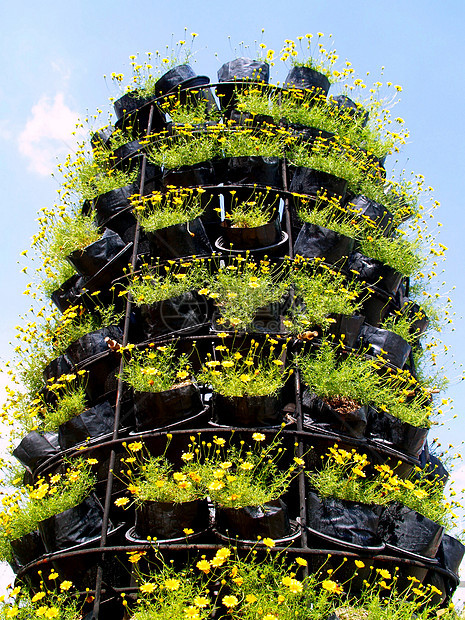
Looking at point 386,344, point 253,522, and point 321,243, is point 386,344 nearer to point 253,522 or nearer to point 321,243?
point 321,243

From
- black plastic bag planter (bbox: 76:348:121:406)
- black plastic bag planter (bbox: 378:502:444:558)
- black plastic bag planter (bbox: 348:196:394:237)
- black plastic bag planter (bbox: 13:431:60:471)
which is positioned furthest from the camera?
black plastic bag planter (bbox: 348:196:394:237)

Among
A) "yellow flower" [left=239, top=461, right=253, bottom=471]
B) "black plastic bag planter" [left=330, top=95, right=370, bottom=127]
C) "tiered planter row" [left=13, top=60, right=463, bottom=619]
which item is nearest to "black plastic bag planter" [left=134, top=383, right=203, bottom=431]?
"tiered planter row" [left=13, top=60, right=463, bottom=619]

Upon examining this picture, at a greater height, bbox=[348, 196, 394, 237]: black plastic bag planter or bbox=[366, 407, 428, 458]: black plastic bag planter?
bbox=[348, 196, 394, 237]: black plastic bag planter

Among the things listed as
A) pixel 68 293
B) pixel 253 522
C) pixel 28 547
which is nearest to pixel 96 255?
pixel 68 293

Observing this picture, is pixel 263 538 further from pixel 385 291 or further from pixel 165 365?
pixel 385 291

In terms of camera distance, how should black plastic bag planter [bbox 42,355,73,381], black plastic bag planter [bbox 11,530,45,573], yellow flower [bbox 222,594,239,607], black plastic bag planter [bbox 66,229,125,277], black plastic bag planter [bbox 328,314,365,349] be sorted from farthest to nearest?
black plastic bag planter [bbox 66,229,125,277]
black plastic bag planter [bbox 42,355,73,381]
black plastic bag planter [bbox 328,314,365,349]
black plastic bag planter [bbox 11,530,45,573]
yellow flower [bbox 222,594,239,607]

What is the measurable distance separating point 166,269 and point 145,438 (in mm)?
1472

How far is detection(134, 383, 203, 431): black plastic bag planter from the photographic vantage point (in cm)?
417

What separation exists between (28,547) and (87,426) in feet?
3.48

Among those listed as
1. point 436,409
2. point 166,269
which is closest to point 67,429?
point 166,269

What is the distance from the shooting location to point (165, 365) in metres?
4.44

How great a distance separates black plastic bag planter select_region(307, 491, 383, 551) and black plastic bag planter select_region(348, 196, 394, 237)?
3148mm

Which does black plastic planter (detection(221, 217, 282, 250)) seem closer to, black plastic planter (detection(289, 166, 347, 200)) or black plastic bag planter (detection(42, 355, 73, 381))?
black plastic planter (detection(289, 166, 347, 200))

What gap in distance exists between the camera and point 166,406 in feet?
13.7
